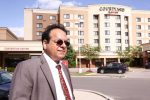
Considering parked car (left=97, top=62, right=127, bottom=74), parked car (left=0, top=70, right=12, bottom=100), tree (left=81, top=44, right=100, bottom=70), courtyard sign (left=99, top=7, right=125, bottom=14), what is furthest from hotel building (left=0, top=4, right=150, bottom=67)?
parked car (left=0, top=70, right=12, bottom=100)

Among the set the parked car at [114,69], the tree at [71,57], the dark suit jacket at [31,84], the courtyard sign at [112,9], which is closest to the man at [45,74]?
the dark suit jacket at [31,84]

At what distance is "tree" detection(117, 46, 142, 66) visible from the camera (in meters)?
73.2

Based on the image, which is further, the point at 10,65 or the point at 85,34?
the point at 85,34

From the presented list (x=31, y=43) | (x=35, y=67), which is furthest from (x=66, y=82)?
(x=31, y=43)

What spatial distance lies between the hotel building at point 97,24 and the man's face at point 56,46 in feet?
248

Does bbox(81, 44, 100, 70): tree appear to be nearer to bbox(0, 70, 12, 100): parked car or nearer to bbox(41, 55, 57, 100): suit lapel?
bbox(0, 70, 12, 100): parked car

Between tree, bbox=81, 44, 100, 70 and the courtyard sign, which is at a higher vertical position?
the courtyard sign

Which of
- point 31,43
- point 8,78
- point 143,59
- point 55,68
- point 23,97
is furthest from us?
point 143,59

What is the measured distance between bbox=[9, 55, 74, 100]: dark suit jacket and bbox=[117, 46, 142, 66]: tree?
7096 centimetres

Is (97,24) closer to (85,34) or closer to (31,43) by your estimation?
(85,34)

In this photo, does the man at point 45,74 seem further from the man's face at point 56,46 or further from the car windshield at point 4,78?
the car windshield at point 4,78

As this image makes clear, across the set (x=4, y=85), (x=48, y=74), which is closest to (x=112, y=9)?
(x=4, y=85)

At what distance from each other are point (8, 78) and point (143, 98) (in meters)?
7.00

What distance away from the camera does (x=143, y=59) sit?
7325 cm
